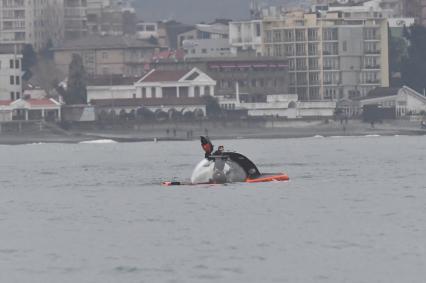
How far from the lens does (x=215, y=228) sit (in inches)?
2443

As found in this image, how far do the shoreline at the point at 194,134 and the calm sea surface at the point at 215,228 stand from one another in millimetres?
91038

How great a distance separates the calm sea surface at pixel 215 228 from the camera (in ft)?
172

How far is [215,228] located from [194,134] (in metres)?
132

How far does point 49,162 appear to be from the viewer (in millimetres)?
124250

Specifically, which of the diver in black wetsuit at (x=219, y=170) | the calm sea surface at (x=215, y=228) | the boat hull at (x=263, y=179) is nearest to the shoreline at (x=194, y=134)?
the calm sea surface at (x=215, y=228)

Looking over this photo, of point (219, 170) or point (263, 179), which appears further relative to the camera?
point (263, 179)

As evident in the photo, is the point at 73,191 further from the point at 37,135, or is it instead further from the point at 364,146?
the point at 37,135

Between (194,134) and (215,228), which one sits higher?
(215,228)

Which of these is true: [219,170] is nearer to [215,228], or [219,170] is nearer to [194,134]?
[215,228]

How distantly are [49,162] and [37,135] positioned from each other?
67816 mm

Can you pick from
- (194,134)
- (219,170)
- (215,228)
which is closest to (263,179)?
(219,170)

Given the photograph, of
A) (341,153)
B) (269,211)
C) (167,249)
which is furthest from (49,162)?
(167,249)

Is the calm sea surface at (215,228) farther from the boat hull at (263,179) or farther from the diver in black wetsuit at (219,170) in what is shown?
the boat hull at (263,179)

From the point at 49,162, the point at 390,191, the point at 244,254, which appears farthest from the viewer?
the point at 49,162
